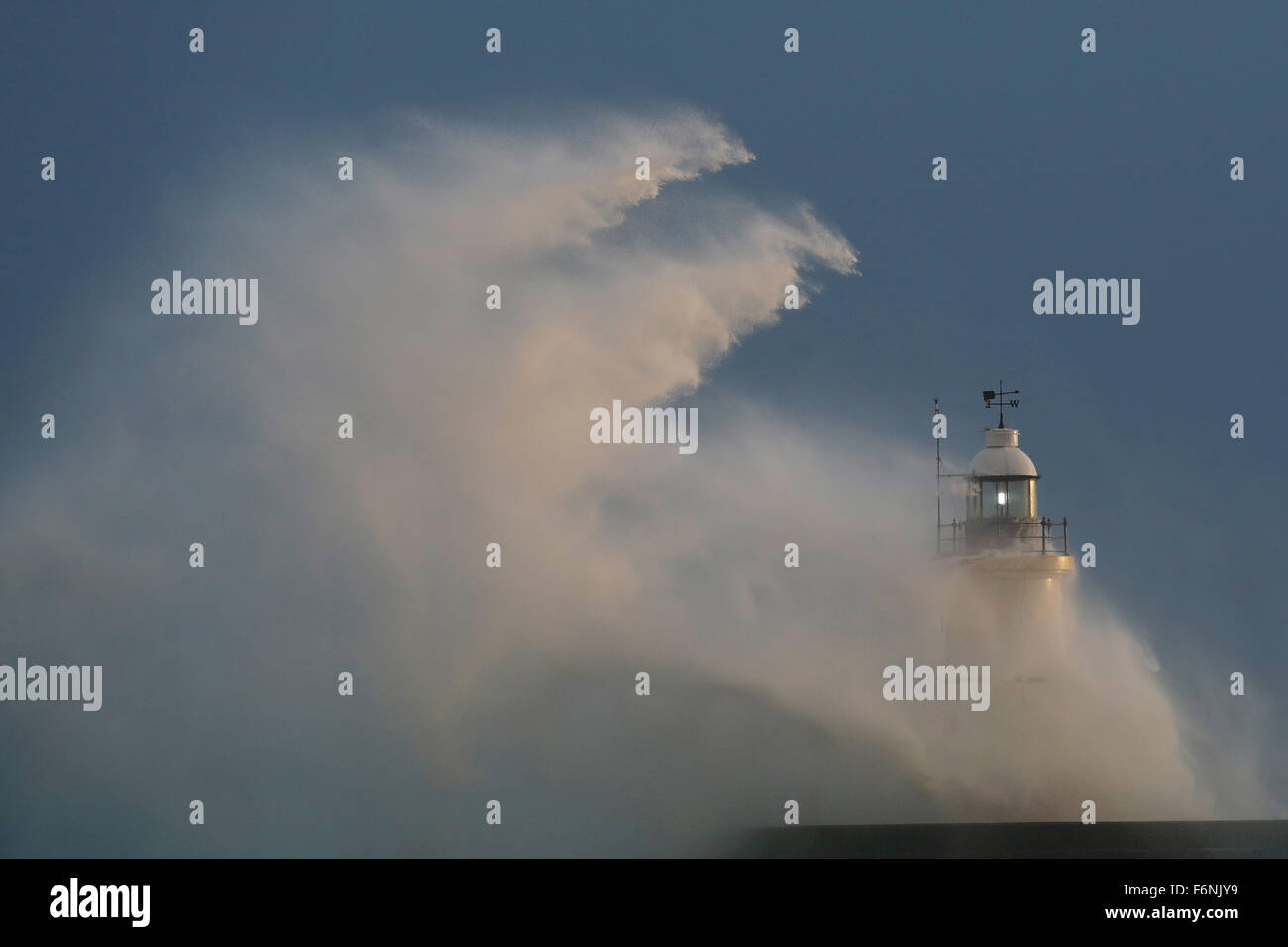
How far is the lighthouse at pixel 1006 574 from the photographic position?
45.0 metres

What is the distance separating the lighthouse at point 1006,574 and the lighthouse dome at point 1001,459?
22 mm

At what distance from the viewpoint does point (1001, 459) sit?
4597 cm

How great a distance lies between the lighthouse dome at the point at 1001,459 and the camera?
4581cm

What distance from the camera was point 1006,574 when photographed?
4512 centimetres

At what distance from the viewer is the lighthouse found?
44969 mm

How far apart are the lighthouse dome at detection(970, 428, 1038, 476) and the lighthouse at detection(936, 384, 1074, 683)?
0.07 ft

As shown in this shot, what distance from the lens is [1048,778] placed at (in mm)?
46438

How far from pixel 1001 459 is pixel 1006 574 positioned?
8.65ft
